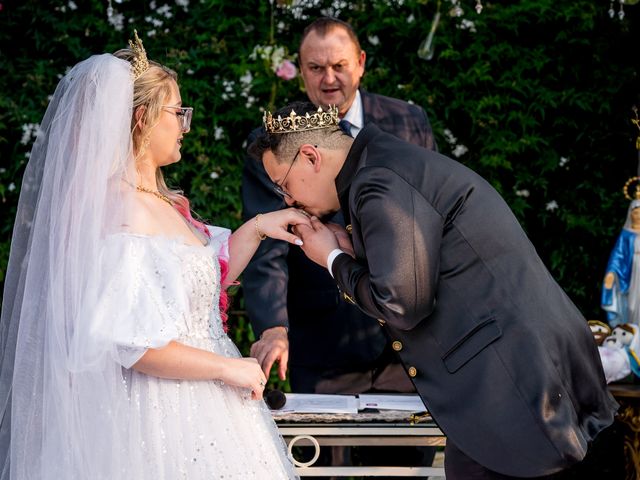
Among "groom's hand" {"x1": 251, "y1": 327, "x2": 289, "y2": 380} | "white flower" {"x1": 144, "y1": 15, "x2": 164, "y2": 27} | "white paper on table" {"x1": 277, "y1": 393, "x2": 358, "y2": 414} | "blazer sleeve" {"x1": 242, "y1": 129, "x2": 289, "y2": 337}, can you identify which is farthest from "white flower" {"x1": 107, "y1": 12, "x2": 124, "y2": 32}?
"white paper on table" {"x1": 277, "y1": 393, "x2": 358, "y2": 414}

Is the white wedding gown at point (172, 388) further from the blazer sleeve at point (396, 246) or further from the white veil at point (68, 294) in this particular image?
the blazer sleeve at point (396, 246)

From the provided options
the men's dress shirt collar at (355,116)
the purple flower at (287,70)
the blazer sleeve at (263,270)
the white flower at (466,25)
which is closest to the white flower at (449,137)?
the white flower at (466,25)

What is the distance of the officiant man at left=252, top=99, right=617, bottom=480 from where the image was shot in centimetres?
268

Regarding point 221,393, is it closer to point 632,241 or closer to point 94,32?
point 632,241

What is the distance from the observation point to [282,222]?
10.5 ft

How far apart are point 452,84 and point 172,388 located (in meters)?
3.18

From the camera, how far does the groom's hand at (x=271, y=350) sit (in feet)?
11.6

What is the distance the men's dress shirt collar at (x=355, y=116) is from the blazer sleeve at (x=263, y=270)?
429 millimetres

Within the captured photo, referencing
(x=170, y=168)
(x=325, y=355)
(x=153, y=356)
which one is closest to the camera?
(x=153, y=356)

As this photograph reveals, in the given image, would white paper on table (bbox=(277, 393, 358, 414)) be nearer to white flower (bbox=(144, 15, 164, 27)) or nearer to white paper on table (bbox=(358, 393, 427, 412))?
white paper on table (bbox=(358, 393, 427, 412))

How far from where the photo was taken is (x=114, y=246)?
270 cm

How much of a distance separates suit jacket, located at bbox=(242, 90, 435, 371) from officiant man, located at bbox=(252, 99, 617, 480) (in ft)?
4.04

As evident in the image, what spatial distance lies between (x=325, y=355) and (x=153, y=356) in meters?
1.67

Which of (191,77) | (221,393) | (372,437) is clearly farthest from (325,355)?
(191,77)
